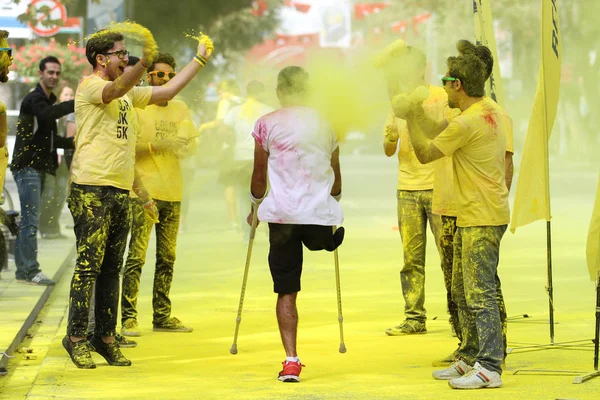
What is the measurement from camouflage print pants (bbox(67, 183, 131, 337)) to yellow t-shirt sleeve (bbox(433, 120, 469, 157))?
211 centimetres

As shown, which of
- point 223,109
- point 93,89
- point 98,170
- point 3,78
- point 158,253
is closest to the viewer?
point 3,78

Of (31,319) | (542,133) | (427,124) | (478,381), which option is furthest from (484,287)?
(31,319)

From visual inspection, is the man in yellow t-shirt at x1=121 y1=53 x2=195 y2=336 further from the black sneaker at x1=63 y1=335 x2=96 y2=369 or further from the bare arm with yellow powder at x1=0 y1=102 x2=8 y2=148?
the bare arm with yellow powder at x1=0 y1=102 x2=8 y2=148

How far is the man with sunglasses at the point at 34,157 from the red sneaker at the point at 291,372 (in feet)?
17.8

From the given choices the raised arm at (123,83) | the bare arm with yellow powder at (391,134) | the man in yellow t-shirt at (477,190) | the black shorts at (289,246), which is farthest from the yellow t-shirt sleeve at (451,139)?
the bare arm with yellow powder at (391,134)

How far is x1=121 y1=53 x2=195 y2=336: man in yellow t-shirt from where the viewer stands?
31.5 feet

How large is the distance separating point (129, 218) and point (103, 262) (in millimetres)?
342

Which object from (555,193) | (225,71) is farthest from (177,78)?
Answer: (225,71)

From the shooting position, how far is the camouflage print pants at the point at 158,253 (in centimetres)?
975

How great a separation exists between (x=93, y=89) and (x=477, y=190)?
2.43 meters

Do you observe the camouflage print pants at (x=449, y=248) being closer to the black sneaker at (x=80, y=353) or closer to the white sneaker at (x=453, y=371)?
the white sneaker at (x=453, y=371)

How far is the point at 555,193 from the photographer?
31.2 meters

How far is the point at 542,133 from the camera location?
9406mm

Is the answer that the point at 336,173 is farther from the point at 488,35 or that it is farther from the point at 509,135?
the point at 488,35
